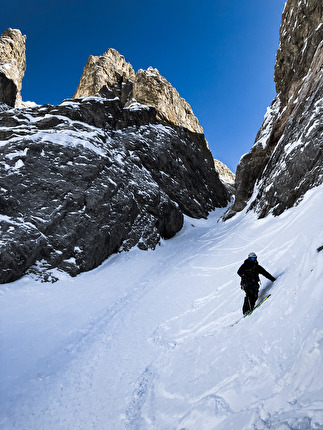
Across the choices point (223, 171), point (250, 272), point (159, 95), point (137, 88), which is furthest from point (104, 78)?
point (250, 272)

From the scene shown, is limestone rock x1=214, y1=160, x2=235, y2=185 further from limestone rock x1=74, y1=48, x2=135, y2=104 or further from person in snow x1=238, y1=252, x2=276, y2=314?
person in snow x1=238, y1=252, x2=276, y2=314

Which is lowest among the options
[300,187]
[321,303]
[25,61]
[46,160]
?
[321,303]

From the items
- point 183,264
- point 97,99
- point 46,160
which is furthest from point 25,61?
point 183,264

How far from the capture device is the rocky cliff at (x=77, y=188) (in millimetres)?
15523

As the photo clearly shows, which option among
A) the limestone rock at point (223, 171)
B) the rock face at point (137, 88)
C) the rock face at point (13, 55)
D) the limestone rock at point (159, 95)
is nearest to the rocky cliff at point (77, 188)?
the limestone rock at point (159, 95)

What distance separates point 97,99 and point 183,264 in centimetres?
2405

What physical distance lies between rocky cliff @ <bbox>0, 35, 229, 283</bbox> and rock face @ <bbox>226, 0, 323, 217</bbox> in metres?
10.9

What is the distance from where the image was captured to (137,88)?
51000mm

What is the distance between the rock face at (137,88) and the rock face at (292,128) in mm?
21505

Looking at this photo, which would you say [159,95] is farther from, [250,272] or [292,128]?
[250,272]

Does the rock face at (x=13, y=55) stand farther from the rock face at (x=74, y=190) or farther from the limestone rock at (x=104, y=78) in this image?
the rock face at (x=74, y=190)

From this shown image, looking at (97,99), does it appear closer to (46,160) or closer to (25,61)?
(46,160)

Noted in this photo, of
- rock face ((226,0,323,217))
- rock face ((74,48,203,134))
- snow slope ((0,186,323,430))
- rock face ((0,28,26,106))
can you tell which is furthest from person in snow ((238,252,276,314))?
rock face ((0,28,26,106))

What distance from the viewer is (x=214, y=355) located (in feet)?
16.5
